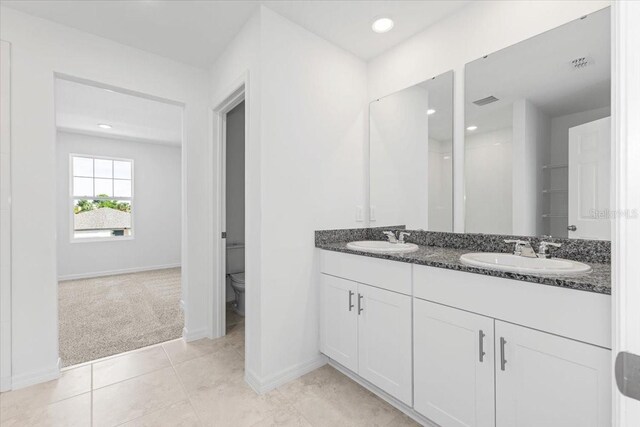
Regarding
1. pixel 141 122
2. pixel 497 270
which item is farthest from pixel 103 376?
pixel 141 122

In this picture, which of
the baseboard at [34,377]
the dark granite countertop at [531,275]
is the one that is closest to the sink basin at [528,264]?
the dark granite countertop at [531,275]

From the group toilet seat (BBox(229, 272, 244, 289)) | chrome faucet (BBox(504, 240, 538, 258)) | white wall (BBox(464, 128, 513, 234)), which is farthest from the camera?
toilet seat (BBox(229, 272, 244, 289))

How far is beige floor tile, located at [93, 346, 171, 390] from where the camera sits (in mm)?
1996

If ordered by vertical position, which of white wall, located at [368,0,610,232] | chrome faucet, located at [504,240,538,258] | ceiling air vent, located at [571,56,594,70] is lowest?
chrome faucet, located at [504,240,538,258]

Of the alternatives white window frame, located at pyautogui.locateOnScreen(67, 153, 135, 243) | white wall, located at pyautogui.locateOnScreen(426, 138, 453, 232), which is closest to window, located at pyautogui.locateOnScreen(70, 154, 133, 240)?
white window frame, located at pyautogui.locateOnScreen(67, 153, 135, 243)

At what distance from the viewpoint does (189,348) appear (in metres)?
2.45

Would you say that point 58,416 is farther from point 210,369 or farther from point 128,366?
point 210,369

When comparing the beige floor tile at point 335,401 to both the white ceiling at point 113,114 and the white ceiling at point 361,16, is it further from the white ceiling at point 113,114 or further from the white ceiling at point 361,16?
the white ceiling at point 113,114

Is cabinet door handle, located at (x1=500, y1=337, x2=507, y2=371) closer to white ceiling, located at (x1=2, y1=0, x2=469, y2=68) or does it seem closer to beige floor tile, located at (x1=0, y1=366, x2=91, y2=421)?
white ceiling, located at (x1=2, y1=0, x2=469, y2=68)

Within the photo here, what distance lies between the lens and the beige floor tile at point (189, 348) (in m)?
2.29

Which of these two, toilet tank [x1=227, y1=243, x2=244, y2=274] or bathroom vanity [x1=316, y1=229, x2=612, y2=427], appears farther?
toilet tank [x1=227, y1=243, x2=244, y2=274]

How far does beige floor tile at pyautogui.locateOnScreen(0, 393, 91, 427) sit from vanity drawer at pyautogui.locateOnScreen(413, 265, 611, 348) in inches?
77.9

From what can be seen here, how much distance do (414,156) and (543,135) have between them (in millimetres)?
805

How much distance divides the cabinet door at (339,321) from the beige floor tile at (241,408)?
0.43 metres
